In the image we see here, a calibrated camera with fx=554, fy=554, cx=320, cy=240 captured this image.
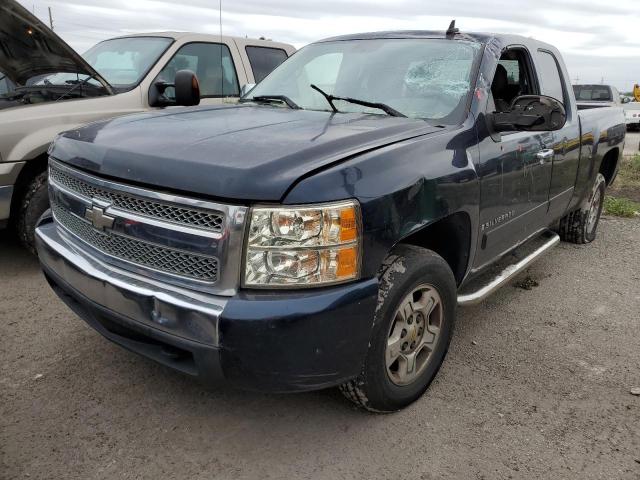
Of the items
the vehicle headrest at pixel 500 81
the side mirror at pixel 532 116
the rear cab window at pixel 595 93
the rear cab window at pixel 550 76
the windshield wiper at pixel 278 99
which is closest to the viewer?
the side mirror at pixel 532 116

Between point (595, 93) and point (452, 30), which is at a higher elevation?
point (452, 30)

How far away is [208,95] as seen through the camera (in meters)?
5.71

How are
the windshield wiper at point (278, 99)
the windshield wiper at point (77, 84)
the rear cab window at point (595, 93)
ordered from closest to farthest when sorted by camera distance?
the windshield wiper at point (278, 99) → the windshield wiper at point (77, 84) → the rear cab window at point (595, 93)

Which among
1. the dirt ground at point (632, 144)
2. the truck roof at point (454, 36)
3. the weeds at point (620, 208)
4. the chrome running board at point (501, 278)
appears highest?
the truck roof at point (454, 36)

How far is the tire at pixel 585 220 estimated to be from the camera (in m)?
5.39

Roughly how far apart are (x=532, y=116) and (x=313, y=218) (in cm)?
156

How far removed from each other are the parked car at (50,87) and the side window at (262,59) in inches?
24.6

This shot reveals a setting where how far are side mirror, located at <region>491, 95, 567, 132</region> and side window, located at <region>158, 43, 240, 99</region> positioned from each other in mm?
3483

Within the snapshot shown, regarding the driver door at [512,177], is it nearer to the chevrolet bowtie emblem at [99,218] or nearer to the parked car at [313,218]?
the parked car at [313,218]

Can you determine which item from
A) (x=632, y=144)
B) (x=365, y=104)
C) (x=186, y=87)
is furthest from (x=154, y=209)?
(x=632, y=144)

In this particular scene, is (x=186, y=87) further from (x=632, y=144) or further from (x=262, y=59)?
(x=632, y=144)

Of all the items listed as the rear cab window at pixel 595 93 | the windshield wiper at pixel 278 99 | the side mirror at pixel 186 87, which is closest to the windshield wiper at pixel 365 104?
the windshield wiper at pixel 278 99

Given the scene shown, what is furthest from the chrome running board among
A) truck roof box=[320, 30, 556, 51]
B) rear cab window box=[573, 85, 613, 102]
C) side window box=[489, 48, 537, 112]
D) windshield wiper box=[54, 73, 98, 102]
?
rear cab window box=[573, 85, 613, 102]

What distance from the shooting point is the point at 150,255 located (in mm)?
2246
